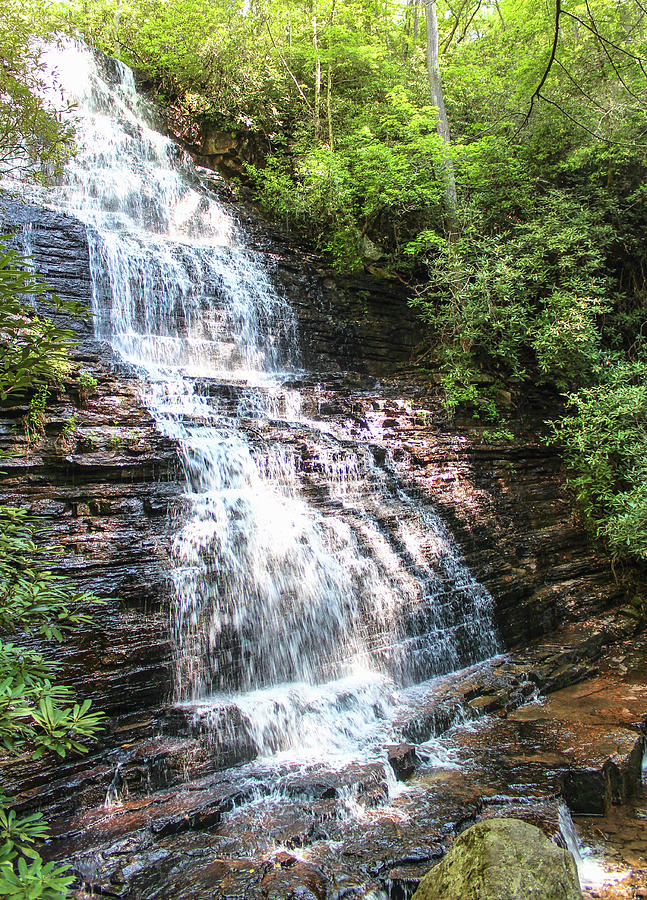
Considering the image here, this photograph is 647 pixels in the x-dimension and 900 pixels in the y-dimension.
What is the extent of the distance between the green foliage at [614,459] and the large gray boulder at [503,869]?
587cm

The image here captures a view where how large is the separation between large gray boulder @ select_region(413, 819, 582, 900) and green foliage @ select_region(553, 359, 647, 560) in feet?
19.3

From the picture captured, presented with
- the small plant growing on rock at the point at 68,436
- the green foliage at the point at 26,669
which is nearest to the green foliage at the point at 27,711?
the green foliage at the point at 26,669

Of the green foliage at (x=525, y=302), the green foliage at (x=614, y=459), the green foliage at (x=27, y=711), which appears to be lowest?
the green foliage at (x=27, y=711)

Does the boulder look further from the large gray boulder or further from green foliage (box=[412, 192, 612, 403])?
green foliage (box=[412, 192, 612, 403])

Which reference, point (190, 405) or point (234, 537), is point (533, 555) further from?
point (190, 405)

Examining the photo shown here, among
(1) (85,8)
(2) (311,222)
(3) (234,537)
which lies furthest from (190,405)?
(1) (85,8)

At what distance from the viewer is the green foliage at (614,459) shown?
7.88 metres

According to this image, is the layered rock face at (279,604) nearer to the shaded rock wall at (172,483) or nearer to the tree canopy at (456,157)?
the shaded rock wall at (172,483)

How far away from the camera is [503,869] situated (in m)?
2.72

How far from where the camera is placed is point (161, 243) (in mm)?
9852

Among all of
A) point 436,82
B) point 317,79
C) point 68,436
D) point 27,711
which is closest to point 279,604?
point 68,436

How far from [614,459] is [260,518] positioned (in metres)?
6.16

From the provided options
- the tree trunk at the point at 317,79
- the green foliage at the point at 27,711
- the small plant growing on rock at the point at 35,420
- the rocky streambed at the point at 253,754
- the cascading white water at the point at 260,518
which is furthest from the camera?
the tree trunk at the point at 317,79

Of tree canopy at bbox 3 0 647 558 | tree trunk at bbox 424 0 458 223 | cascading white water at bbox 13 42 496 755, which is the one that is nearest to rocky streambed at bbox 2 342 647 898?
cascading white water at bbox 13 42 496 755
